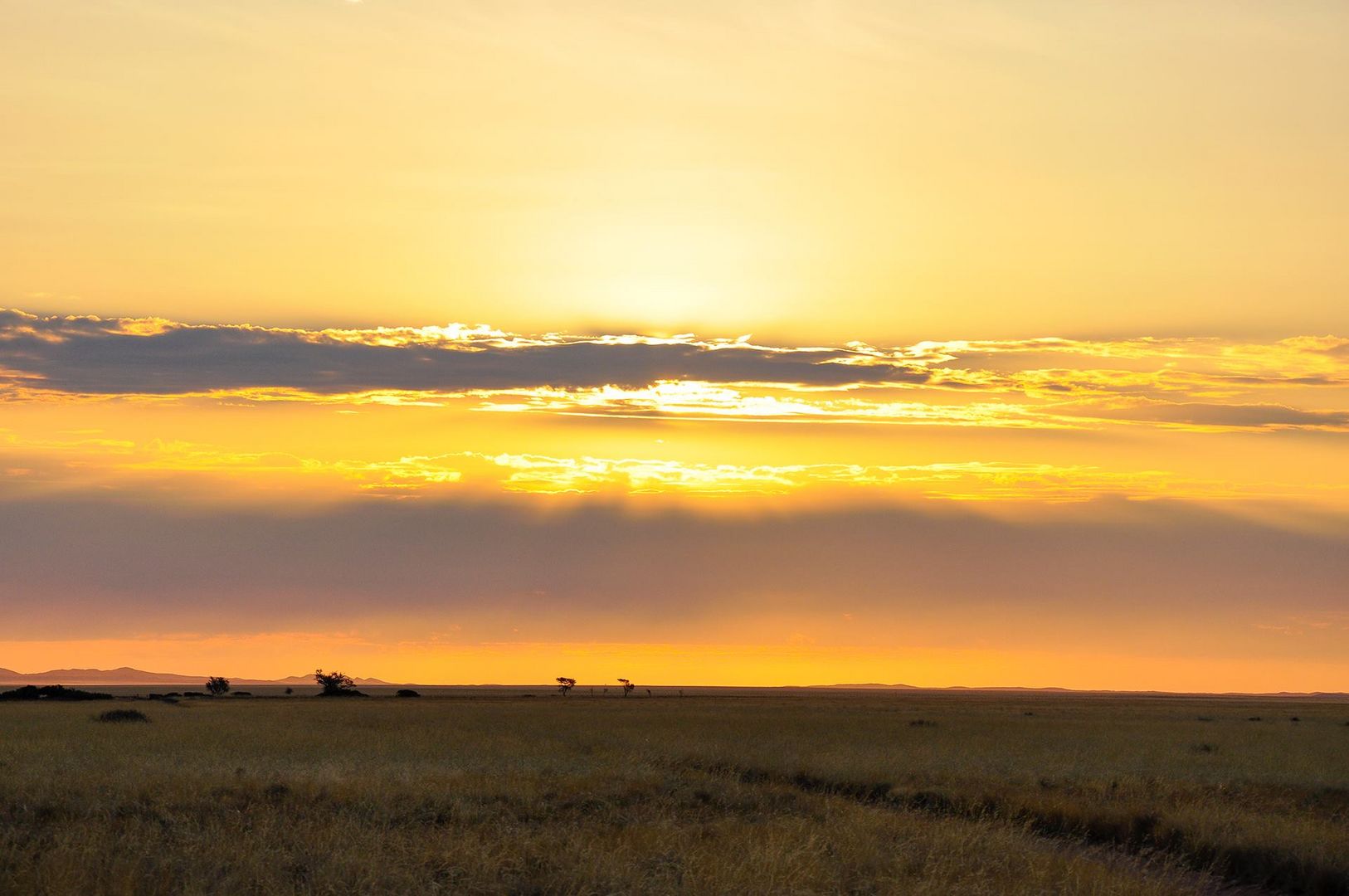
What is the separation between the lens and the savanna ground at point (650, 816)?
15078mm

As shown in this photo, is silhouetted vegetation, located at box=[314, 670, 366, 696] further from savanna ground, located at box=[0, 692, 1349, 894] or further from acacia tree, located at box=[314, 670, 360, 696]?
savanna ground, located at box=[0, 692, 1349, 894]

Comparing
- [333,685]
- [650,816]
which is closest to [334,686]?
[333,685]

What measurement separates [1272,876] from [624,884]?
10.3m

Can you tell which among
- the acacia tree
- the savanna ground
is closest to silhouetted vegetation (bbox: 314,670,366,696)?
the acacia tree

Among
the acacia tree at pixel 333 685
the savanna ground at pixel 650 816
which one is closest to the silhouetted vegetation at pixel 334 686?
the acacia tree at pixel 333 685

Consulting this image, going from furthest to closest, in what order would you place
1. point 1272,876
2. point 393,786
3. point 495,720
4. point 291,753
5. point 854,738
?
1. point 495,720
2. point 854,738
3. point 291,753
4. point 393,786
5. point 1272,876

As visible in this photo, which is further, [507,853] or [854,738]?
[854,738]

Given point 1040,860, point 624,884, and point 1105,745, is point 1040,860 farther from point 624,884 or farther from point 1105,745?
point 1105,745

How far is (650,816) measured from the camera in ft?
71.0

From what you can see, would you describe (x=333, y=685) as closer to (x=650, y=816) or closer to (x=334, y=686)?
(x=334, y=686)

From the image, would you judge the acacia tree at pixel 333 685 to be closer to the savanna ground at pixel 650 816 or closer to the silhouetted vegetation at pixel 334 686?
the silhouetted vegetation at pixel 334 686

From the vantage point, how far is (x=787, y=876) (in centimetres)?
1484

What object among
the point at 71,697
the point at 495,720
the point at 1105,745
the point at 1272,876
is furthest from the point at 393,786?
the point at 71,697

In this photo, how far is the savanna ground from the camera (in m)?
15.1
